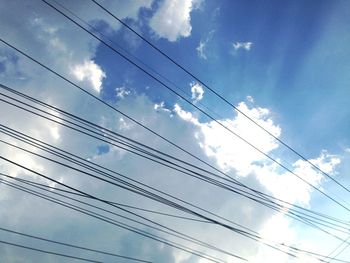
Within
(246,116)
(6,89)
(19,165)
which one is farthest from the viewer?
(246,116)

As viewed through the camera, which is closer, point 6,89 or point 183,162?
point 6,89

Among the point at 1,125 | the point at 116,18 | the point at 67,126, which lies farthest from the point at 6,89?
the point at 116,18

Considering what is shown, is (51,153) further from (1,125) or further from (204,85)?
(204,85)

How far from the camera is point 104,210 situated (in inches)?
534

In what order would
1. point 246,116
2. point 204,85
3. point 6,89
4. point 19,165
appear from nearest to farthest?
point 19,165 → point 6,89 → point 204,85 → point 246,116

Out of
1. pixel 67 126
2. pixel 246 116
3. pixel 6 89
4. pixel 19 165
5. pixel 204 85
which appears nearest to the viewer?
pixel 19 165

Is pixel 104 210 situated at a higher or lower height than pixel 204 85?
lower

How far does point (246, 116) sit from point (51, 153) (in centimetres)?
825

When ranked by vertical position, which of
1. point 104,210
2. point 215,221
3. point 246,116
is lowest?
point 215,221

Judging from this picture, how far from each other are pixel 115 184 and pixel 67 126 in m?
2.85

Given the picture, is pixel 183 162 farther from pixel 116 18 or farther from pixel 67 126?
pixel 116 18

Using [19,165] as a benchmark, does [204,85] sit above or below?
above

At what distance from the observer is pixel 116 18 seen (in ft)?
36.2

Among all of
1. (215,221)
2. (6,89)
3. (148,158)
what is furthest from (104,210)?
(6,89)
